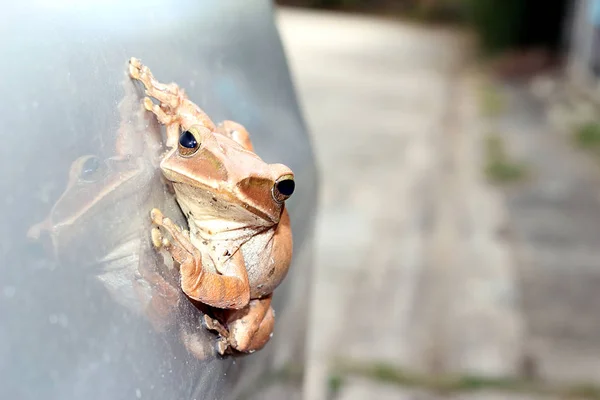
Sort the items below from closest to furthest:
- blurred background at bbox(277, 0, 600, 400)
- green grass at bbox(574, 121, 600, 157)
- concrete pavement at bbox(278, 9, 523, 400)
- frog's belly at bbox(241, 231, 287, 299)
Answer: frog's belly at bbox(241, 231, 287, 299), blurred background at bbox(277, 0, 600, 400), concrete pavement at bbox(278, 9, 523, 400), green grass at bbox(574, 121, 600, 157)

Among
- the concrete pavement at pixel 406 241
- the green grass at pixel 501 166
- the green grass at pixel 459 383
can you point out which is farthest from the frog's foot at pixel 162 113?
the green grass at pixel 501 166

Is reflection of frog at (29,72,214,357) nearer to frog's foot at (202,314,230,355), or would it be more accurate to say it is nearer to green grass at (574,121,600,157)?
frog's foot at (202,314,230,355)

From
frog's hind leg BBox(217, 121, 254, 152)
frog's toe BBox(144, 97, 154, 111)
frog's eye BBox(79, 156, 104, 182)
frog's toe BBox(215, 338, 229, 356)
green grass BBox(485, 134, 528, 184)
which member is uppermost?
frog's eye BBox(79, 156, 104, 182)

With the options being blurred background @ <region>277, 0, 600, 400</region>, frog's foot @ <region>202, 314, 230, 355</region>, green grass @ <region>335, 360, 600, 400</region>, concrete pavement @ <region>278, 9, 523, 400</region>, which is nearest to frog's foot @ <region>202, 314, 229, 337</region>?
frog's foot @ <region>202, 314, 230, 355</region>

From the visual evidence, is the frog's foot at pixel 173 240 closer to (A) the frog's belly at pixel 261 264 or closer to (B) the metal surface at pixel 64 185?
(B) the metal surface at pixel 64 185

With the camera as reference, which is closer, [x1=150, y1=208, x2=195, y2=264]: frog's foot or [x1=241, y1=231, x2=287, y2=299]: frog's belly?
[x1=150, y1=208, x2=195, y2=264]: frog's foot

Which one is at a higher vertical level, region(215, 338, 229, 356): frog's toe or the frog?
the frog
